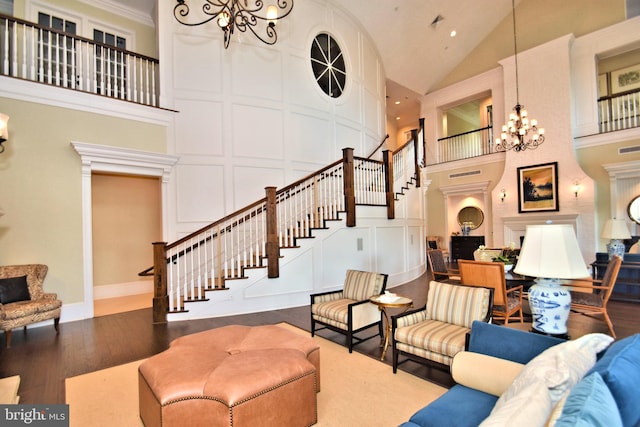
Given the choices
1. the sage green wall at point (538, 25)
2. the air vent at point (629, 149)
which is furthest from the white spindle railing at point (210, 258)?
the sage green wall at point (538, 25)

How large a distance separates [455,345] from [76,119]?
6395mm

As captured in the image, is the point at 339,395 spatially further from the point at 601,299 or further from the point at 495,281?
the point at 601,299

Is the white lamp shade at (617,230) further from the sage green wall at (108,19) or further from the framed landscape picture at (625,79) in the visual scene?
the sage green wall at (108,19)

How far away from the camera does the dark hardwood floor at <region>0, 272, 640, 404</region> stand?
9.91 ft

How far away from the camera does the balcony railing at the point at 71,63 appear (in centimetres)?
477

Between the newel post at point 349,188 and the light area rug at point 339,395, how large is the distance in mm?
3239

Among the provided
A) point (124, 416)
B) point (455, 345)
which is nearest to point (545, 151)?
point (455, 345)

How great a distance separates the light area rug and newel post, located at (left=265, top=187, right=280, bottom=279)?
91.2 inches

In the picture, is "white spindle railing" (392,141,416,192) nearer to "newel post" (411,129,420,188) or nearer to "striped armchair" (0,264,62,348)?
"newel post" (411,129,420,188)

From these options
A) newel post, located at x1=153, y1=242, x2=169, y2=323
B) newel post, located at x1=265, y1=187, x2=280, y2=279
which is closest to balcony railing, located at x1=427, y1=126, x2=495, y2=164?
newel post, located at x1=265, y1=187, x2=280, y2=279

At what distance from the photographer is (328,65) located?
7.86 m

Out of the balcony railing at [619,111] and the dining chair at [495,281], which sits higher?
the balcony railing at [619,111]

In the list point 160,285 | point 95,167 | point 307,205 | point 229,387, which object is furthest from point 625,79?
point 95,167

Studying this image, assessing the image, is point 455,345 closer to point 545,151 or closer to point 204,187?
point 204,187
